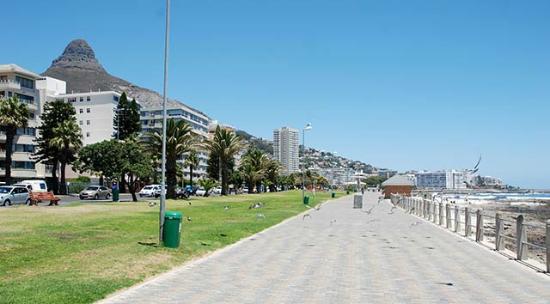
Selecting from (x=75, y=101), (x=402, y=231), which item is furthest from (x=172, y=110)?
(x=402, y=231)

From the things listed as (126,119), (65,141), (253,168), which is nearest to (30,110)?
(65,141)

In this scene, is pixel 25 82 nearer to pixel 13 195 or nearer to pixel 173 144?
pixel 173 144

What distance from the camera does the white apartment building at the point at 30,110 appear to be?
72062 mm

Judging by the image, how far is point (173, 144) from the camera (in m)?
52.9

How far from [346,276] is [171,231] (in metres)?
5.35

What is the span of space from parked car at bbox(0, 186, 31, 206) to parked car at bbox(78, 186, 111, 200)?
14.4 metres

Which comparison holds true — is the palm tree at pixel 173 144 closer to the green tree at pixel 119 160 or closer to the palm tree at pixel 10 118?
the green tree at pixel 119 160

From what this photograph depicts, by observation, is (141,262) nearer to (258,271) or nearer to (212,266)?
(212,266)

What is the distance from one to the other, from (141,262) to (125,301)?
3730 mm

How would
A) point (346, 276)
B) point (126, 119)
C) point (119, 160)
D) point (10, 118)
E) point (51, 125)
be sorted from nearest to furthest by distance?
point (346, 276) < point (119, 160) < point (10, 118) < point (51, 125) < point (126, 119)

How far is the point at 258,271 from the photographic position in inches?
445

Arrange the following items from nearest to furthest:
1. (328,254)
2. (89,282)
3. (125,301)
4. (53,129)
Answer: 1. (125,301)
2. (89,282)
3. (328,254)
4. (53,129)

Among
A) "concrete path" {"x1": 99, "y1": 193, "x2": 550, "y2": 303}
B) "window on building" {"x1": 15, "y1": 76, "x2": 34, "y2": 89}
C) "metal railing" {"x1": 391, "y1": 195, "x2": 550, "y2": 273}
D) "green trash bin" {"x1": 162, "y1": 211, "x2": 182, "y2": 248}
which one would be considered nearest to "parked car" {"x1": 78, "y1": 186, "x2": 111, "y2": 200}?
"window on building" {"x1": 15, "y1": 76, "x2": 34, "y2": 89}

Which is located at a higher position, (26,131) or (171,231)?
(26,131)
